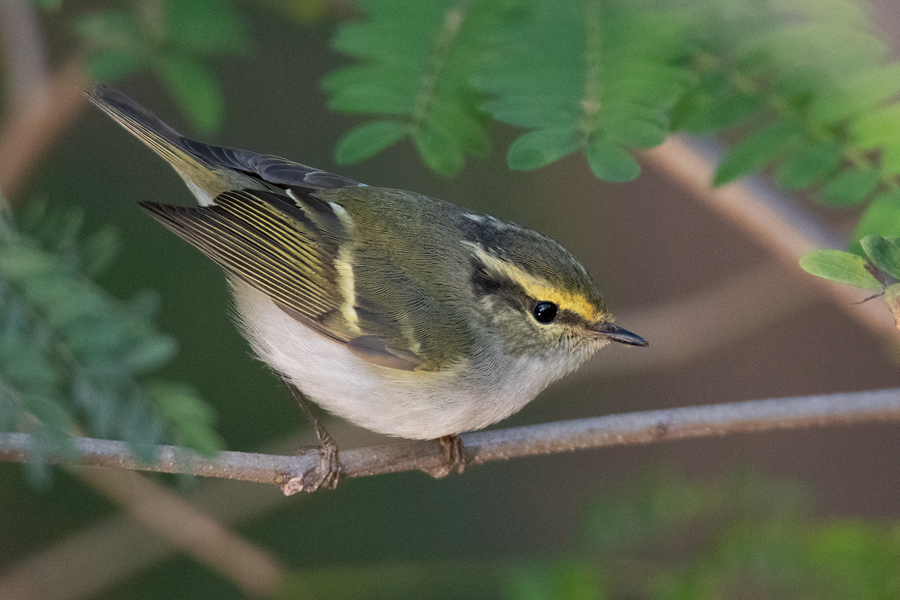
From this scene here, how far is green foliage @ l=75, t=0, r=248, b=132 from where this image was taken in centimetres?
237

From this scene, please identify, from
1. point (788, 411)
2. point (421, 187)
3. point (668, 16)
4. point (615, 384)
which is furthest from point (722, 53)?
point (615, 384)

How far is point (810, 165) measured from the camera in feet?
6.39

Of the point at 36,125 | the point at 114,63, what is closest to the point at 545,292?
the point at 114,63

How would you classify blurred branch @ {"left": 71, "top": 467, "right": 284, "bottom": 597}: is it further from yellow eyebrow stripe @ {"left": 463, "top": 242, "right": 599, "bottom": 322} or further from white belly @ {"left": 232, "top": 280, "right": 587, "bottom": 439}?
yellow eyebrow stripe @ {"left": 463, "top": 242, "right": 599, "bottom": 322}

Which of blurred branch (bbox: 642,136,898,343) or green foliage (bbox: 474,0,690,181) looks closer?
green foliage (bbox: 474,0,690,181)

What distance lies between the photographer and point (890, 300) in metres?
1.57

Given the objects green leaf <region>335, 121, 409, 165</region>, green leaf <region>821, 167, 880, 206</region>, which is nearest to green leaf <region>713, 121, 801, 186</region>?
green leaf <region>821, 167, 880, 206</region>

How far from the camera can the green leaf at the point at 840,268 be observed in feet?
5.06

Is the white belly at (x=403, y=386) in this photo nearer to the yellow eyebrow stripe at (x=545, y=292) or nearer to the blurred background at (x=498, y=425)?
the yellow eyebrow stripe at (x=545, y=292)

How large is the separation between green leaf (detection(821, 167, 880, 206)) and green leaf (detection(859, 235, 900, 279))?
0.36m

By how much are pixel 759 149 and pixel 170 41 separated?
164cm

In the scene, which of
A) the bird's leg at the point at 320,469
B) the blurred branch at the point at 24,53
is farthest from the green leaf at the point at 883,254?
the blurred branch at the point at 24,53

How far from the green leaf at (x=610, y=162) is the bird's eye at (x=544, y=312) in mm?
571

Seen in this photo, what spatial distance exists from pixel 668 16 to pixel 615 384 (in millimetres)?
2907
